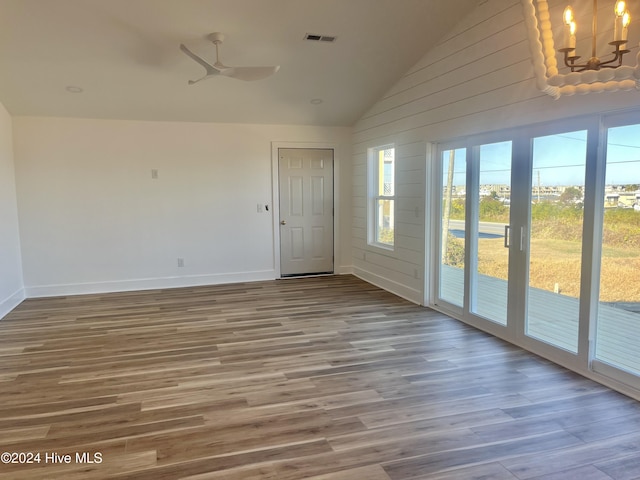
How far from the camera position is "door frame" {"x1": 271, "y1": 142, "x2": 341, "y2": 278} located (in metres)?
7.03

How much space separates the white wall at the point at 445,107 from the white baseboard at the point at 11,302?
4.86 metres

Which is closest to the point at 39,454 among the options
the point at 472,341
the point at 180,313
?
the point at 180,313

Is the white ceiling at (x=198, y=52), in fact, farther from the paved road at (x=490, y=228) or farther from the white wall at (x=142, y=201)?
the paved road at (x=490, y=228)

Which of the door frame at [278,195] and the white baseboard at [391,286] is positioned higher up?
the door frame at [278,195]

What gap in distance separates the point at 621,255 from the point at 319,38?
349cm

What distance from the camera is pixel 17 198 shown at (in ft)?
19.5

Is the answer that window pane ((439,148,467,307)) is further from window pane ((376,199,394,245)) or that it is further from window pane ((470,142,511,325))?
window pane ((376,199,394,245))

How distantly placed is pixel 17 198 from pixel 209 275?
2.79 metres

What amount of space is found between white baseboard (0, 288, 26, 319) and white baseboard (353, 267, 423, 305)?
4846 mm

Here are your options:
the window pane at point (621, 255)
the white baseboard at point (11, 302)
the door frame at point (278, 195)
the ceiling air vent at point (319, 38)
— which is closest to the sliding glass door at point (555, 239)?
the window pane at point (621, 255)

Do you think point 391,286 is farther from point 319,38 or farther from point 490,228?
point 319,38

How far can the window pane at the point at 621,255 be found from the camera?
3.04 metres

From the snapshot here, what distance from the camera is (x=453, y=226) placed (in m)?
4.97

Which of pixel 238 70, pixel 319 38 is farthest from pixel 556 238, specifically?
pixel 238 70
